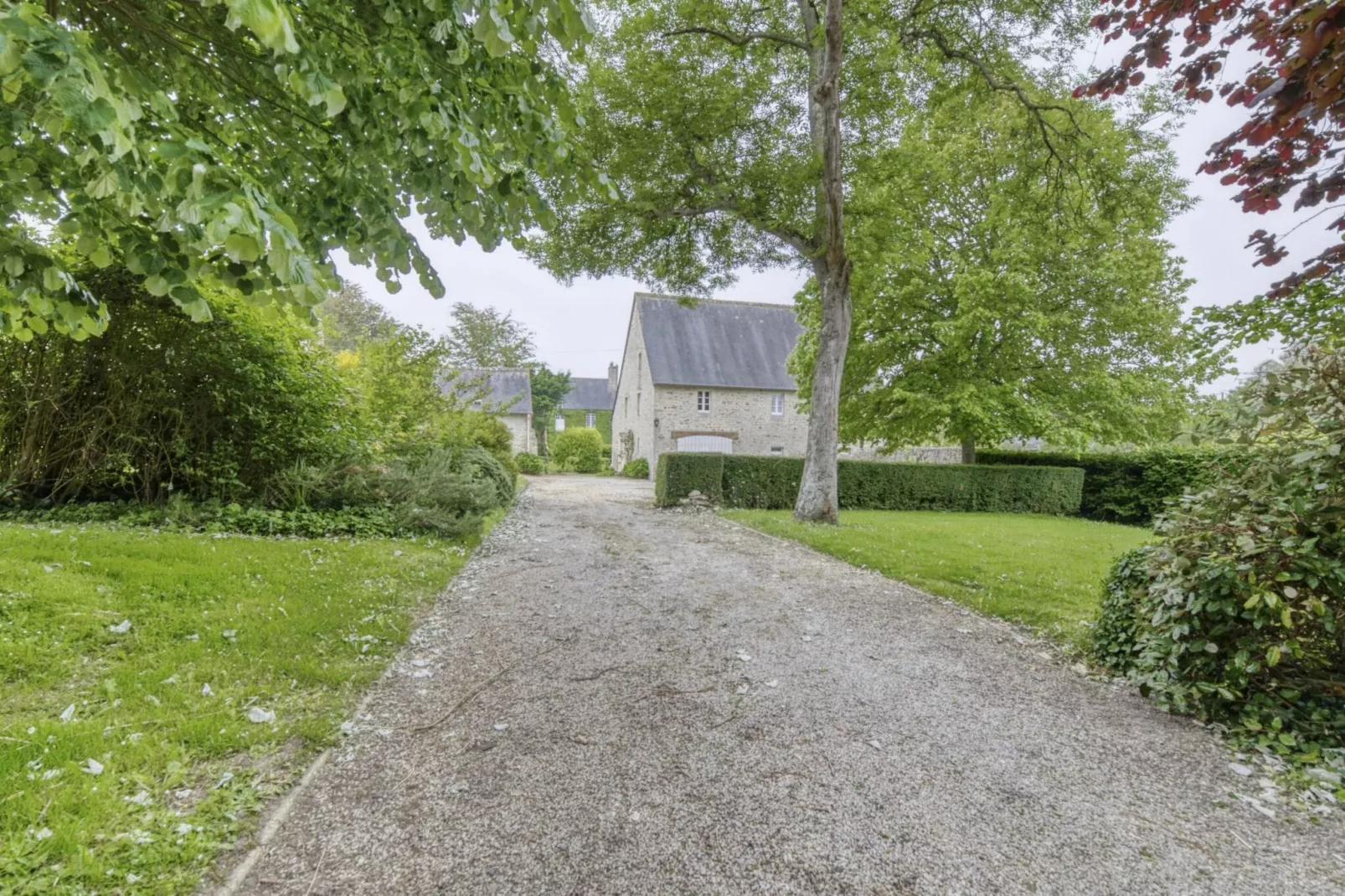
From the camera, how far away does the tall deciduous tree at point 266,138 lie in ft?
4.88

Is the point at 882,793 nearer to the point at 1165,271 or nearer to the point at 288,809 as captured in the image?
the point at 288,809

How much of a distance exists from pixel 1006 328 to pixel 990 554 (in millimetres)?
8745

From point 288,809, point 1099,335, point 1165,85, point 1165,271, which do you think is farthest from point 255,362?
point 1165,271

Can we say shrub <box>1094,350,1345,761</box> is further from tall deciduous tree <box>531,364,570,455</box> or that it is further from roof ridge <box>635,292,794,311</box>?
tall deciduous tree <box>531,364,570,455</box>

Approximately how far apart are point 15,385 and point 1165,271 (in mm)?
20985

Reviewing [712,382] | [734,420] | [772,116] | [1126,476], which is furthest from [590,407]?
[772,116]

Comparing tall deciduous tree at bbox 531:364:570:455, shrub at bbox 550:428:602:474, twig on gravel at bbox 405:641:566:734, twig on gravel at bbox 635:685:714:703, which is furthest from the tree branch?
tall deciduous tree at bbox 531:364:570:455

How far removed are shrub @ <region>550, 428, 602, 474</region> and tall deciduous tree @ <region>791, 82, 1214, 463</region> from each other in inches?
592

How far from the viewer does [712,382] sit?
24281 mm

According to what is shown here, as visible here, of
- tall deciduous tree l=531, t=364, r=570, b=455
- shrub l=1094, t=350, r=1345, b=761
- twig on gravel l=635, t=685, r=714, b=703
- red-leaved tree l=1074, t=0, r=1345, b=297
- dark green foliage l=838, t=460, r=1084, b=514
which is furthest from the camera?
tall deciduous tree l=531, t=364, r=570, b=455

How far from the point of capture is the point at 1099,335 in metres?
14.0

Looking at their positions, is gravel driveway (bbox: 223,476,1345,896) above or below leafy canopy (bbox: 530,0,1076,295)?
below

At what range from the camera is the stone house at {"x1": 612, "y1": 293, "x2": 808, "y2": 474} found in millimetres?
23906

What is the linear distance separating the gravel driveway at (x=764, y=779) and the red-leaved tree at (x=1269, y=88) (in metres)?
2.94
